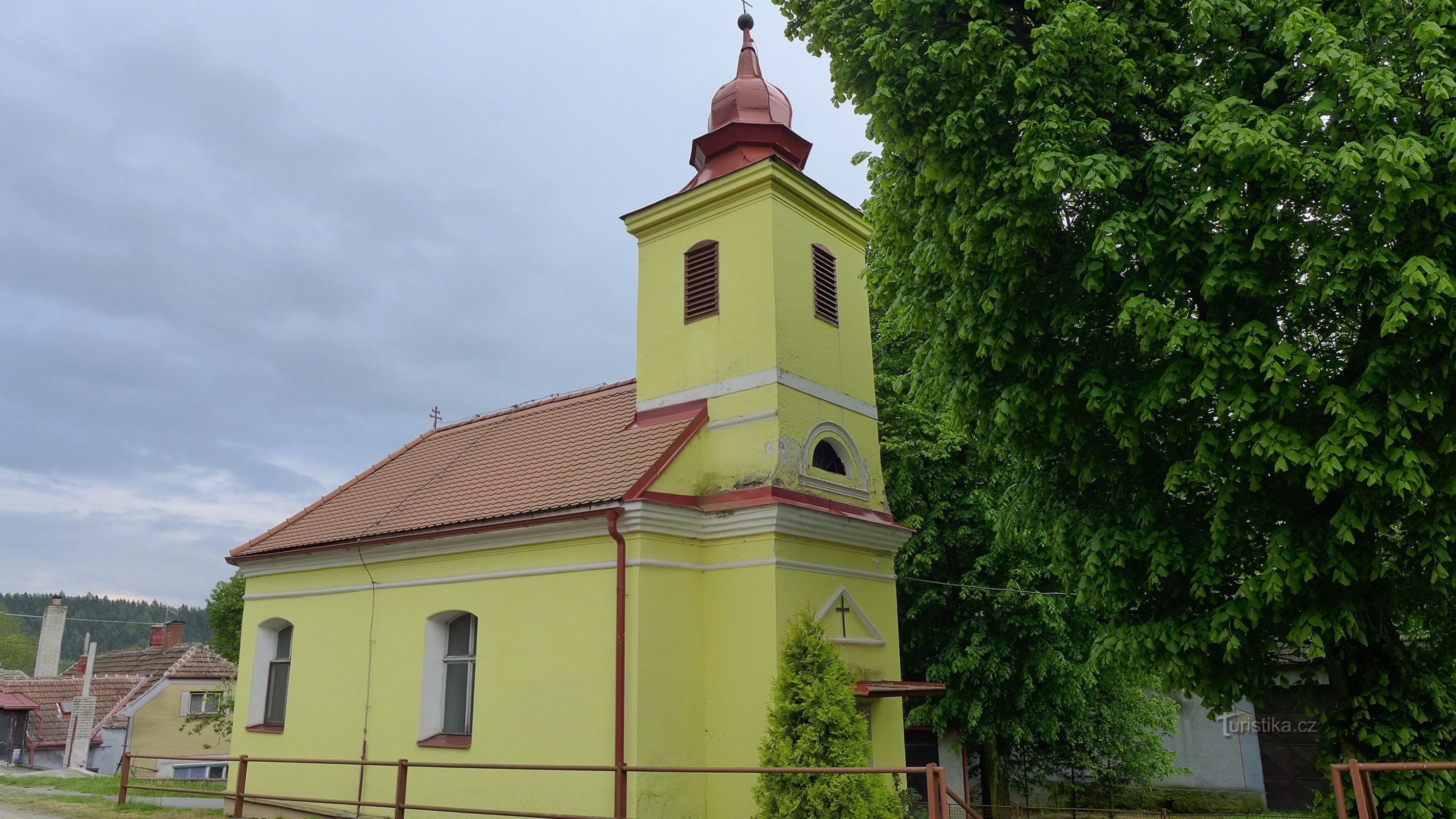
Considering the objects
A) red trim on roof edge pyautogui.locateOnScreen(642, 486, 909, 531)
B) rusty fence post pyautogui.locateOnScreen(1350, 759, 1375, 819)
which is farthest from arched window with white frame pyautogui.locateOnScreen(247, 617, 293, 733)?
rusty fence post pyautogui.locateOnScreen(1350, 759, 1375, 819)

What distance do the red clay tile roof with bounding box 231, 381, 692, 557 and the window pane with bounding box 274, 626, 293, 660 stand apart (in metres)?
1.33

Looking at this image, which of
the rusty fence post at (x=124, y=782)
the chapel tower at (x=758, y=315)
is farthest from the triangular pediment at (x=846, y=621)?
the rusty fence post at (x=124, y=782)

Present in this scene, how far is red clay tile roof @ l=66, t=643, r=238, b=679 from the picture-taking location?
31.5 metres

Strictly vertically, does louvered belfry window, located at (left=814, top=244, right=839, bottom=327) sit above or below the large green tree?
above

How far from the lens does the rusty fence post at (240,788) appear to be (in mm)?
12172

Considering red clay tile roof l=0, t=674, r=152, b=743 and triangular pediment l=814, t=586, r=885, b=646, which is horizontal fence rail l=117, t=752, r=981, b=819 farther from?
red clay tile roof l=0, t=674, r=152, b=743

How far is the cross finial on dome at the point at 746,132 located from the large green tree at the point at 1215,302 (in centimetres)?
384

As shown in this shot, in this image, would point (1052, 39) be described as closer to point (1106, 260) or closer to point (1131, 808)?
point (1106, 260)

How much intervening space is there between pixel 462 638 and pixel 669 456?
381cm

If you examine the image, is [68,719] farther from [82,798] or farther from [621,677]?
[621,677]

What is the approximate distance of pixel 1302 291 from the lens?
6805 millimetres

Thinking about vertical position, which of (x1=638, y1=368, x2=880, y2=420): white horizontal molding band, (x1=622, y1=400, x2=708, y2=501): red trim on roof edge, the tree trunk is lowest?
the tree trunk

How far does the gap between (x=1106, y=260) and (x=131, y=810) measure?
45.8 ft

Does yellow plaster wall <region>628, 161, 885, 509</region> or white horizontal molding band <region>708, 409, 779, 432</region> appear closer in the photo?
white horizontal molding band <region>708, 409, 779, 432</region>
